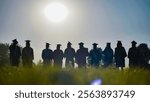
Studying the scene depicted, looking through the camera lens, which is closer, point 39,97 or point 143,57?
point 39,97

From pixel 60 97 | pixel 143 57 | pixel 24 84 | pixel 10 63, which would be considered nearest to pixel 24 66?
pixel 10 63

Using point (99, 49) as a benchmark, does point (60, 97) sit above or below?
below

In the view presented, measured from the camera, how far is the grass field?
9266mm

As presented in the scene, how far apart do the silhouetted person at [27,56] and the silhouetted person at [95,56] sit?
1153 mm

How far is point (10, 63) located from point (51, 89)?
1.49 meters

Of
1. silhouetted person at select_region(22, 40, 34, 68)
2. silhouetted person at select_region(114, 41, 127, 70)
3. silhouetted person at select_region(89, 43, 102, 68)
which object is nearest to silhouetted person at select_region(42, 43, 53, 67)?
silhouetted person at select_region(22, 40, 34, 68)

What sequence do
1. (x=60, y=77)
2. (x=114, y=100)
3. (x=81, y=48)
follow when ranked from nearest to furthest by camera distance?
(x=114, y=100) < (x=60, y=77) < (x=81, y=48)

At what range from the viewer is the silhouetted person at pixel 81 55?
33.0 ft

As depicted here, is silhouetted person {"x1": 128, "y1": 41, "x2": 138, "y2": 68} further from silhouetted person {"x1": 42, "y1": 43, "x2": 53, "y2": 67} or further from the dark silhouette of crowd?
silhouetted person {"x1": 42, "y1": 43, "x2": 53, "y2": 67}

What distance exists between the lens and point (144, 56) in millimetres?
10398

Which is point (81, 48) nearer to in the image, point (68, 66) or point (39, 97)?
point (68, 66)

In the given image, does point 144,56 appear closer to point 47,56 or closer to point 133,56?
point 133,56

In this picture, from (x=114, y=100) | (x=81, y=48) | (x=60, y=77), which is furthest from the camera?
(x=81, y=48)

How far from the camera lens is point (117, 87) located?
893 cm
